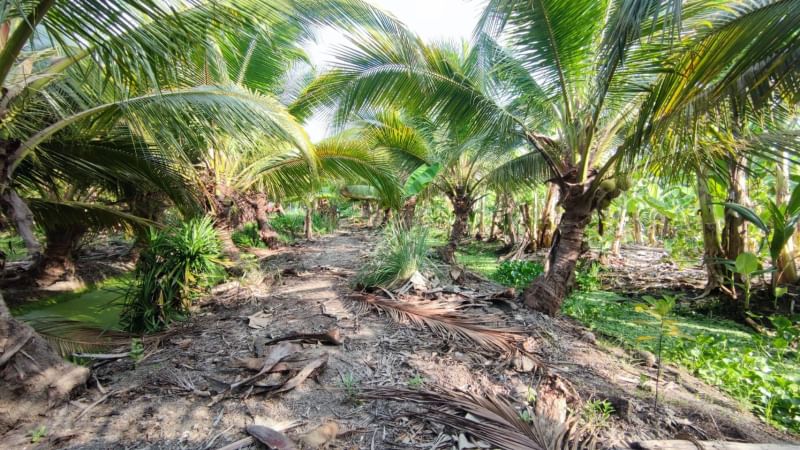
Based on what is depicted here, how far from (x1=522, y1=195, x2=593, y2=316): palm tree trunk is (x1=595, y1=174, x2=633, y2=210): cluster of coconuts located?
131 mm

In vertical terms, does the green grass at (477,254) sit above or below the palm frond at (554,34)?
below

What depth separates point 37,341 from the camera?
212 centimetres

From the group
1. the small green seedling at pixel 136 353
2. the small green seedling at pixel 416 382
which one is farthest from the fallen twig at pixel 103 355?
the small green seedling at pixel 416 382

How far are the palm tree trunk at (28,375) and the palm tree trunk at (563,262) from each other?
12.8ft

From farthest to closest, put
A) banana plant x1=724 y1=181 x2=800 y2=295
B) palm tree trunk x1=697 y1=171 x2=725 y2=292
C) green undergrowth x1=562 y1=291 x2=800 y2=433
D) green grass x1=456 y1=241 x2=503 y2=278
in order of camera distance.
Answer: green grass x1=456 y1=241 x2=503 y2=278, palm tree trunk x1=697 y1=171 x2=725 y2=292, banana plant x1=724 y1=181 x2=800 y2=295, green undergrowth x1=562 y1=291 x2=800 y2=433

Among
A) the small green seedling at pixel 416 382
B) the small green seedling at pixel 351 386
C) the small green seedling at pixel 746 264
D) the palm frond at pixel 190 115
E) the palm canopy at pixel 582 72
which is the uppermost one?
the palm canopy at pixel 582 72

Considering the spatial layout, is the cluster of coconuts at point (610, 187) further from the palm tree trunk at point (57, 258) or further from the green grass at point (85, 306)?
the palm tree trunk at point (57, 258)

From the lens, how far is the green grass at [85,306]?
4.02 metres

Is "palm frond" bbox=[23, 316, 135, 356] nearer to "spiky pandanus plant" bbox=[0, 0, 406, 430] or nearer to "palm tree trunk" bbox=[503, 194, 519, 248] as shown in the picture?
"spiky pandanus plant" bbox=[0, 0, 406, 430]

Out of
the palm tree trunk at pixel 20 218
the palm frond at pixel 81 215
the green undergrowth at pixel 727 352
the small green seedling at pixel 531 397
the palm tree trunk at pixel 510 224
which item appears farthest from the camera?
the palm tree trunk at pixel 510 224

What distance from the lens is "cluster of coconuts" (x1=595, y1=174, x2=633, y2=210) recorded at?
3.45m

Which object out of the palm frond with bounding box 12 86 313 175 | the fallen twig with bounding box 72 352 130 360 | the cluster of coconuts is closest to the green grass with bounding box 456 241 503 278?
the cluster of coconuts

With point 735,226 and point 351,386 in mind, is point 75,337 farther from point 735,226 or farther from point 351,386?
point 735,226

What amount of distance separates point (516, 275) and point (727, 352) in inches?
114
